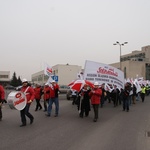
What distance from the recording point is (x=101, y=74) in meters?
14.8

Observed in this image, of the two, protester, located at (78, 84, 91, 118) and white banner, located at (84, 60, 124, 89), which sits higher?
white banner, located at (84, 60, 124, 89)

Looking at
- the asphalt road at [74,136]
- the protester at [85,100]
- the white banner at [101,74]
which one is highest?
the white banner at [101,74]

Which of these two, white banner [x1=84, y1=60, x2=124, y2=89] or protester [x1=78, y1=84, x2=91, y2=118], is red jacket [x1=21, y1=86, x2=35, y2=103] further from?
white banner [x1=84, y1=60, x2=124, y2=89]

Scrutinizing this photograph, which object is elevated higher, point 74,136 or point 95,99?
point 95,99

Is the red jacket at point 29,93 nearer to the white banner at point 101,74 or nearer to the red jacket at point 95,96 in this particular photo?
the red jacket at point 95,96

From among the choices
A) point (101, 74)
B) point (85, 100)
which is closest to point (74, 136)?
point (85, 100)

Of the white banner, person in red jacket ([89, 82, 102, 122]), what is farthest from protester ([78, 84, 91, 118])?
the white banner

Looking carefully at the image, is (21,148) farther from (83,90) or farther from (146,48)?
(146,48)

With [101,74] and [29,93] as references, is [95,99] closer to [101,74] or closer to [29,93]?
[29,93]

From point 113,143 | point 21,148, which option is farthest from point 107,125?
point 21,148

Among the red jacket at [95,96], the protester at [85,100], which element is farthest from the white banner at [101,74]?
the red jacket at [95,96]

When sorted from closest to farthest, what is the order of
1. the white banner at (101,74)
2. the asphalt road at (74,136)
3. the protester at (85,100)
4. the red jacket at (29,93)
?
the asphalt road at (74,136), the red jacket at (29,93), the protester at (85,100), the white banner at (101,74)

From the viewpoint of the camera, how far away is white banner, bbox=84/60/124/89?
1388 centimetres

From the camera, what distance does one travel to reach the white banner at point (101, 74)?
45.5 ft
